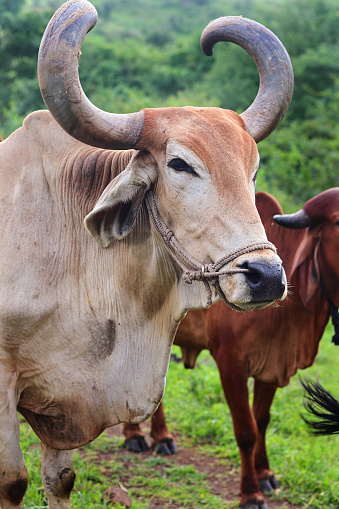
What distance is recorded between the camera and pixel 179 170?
94.3 inches

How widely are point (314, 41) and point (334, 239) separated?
54.4 feet

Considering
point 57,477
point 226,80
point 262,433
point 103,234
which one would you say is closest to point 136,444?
point 262,433

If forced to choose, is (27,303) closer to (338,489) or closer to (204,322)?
(204,322)

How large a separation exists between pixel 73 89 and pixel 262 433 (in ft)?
10.2

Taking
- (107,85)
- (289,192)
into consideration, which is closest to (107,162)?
(289,192)

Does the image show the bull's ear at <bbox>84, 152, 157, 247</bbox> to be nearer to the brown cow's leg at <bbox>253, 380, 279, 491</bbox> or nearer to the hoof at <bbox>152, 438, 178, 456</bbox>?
the brown cow's leg at <bbox>253, 380, 279, 491</bbox>

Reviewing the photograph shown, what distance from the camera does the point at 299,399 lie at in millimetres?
6094

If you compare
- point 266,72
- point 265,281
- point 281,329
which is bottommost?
point 281,329

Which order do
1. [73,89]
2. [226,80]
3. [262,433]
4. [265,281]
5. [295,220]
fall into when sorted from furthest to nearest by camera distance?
1. [226,80]
2. [262,433]
3. [295,220]
4. [73,89]
5. [265,281]

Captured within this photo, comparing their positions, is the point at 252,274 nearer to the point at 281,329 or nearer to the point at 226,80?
the point at 281,329

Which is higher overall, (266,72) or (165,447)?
(266,72)

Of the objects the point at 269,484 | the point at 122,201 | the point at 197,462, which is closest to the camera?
the point at 122,201

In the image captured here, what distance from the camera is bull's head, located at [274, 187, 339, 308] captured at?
159 inches

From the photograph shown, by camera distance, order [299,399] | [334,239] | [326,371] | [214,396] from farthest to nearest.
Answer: [326,371] → [299,399] → [214,396] → [334,239]
